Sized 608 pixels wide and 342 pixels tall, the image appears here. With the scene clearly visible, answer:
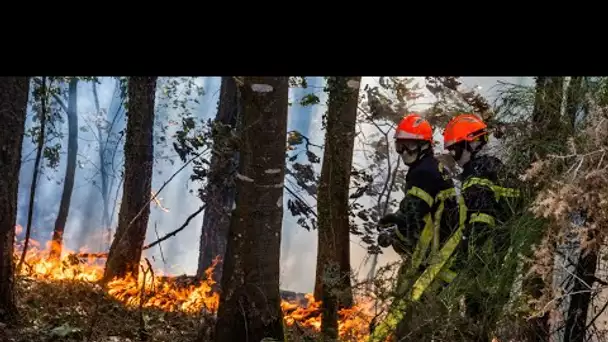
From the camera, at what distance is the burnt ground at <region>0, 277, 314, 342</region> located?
6004mm

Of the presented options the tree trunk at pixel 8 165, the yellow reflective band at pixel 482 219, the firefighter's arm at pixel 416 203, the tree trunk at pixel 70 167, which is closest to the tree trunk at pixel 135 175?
the tree trunk at pixel 8 165

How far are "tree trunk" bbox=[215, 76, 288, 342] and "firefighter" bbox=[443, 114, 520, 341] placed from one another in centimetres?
154

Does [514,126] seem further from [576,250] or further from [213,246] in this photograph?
[213,246]

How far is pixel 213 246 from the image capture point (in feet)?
44.0

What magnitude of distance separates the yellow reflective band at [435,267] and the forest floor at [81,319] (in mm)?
2242

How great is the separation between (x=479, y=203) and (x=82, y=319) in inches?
155

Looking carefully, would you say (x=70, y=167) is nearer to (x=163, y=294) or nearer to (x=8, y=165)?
(x=163, y=294)

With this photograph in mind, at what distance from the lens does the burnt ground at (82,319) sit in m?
6.00
